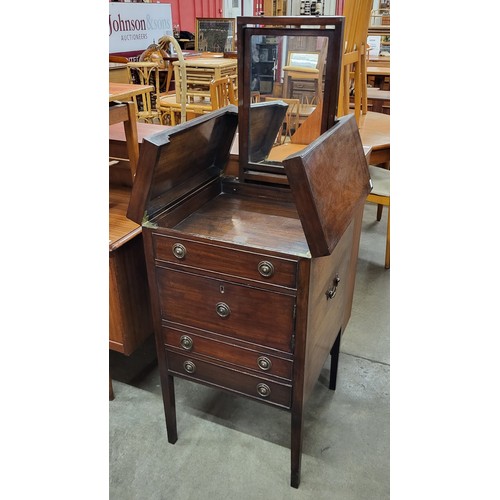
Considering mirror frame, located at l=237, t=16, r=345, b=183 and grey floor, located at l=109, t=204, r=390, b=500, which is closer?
mirror frame, located at l=237, t=16, r=345, b=183

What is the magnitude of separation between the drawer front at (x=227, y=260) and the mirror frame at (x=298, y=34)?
43cm

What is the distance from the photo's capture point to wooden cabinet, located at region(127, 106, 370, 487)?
1.12m

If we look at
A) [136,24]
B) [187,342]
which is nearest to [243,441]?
[187,342]

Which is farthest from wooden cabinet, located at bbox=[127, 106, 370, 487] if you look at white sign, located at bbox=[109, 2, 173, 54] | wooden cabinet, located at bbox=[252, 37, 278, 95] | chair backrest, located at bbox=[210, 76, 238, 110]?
white sign, located at bbox=[109, 2, 173, 54]

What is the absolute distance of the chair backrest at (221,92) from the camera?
2814mm

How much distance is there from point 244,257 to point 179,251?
19cm

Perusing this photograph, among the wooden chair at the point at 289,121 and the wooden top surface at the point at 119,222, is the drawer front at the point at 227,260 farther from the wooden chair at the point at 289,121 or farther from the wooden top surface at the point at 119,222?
the wooden chair at the point at 289,121

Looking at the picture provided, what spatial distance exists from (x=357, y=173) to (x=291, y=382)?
0.64 meters

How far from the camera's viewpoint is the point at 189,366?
56.2 inches

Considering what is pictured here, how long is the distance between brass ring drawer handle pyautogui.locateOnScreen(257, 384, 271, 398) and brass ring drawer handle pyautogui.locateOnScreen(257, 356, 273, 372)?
0.06m

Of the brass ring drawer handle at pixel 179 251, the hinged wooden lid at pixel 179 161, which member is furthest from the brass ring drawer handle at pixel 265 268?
the hinged wooden lid at pixel 179 161

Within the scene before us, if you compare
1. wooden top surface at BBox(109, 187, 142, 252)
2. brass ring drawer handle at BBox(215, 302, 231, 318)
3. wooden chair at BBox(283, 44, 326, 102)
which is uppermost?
wooden chair at BBox(283, 44, 326, 102)

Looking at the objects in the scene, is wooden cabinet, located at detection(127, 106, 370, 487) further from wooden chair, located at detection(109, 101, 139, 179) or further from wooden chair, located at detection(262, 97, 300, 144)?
wooden chair, located at detection(109, 101, 139, 179)

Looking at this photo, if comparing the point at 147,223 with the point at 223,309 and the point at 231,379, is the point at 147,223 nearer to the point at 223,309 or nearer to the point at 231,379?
the point at 223,309
